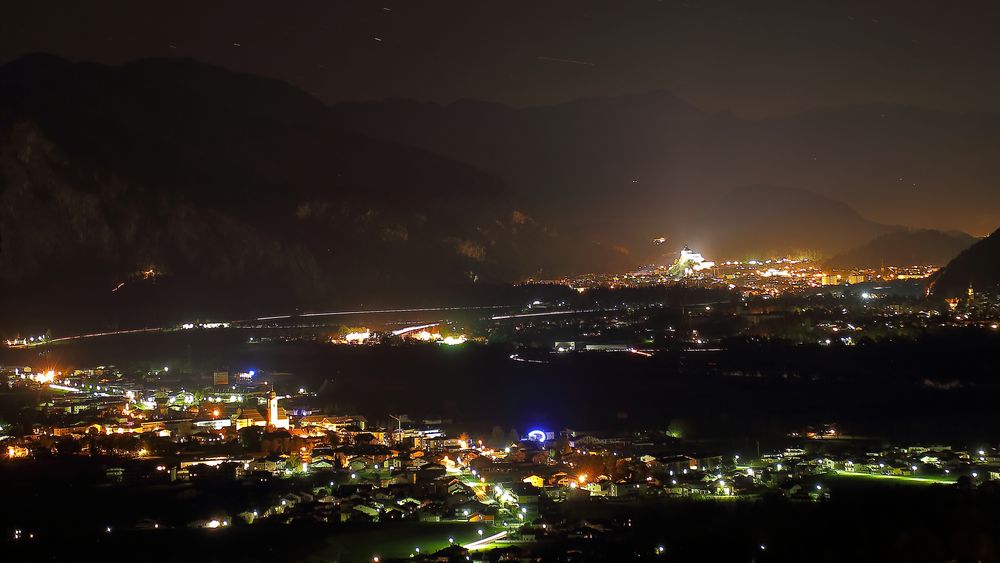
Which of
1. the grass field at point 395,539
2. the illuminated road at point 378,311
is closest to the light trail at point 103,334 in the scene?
the illuminated road at point 378,311

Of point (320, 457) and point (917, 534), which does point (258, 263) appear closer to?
point (320, 457)

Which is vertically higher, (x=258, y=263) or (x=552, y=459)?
(x=258, y=263)

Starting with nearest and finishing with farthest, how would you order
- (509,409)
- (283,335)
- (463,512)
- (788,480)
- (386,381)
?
1. (463,512)
2. (788,480)
3. (509,409)
4. (386,381)
5. (283,335)

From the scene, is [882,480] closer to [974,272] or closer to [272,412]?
[272,412]

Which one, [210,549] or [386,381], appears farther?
[386,381]

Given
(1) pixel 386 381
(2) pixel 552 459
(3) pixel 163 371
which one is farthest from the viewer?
(3) pixel 163 371

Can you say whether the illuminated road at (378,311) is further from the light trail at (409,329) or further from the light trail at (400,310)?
the light trail at (409,329)

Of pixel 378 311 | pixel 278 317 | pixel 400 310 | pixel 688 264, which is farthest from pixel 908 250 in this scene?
pixel 278 317

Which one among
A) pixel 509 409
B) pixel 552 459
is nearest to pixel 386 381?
pixel 509 409
